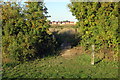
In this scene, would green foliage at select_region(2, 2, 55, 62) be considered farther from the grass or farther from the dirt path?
the dirt path

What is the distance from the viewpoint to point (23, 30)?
987 cm

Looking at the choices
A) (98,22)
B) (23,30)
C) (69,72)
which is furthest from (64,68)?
(23,30)

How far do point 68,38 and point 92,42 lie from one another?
16.9 feet

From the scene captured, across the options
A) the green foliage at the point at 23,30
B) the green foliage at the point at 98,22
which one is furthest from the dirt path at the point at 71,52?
the green foliage at the point at 23,30

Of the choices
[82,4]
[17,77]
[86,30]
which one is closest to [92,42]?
[86,30]

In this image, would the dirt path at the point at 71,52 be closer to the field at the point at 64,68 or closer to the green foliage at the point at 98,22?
the field at the point at 64,68

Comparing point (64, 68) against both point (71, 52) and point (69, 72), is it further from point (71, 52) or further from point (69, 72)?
point (71, 52)

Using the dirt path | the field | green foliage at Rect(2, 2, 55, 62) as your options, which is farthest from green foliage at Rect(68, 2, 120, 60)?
green foliage at Rect(2, 2, 55, 62)

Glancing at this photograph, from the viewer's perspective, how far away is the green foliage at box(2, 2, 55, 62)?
9.23 metres

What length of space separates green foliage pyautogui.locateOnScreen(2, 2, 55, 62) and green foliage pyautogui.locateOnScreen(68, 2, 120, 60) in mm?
1801

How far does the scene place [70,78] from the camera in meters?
6.36

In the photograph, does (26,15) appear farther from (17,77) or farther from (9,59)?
(17,77)

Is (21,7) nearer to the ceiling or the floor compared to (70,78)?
nearer to the ceiling

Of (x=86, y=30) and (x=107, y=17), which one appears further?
(x=86, y=30)
